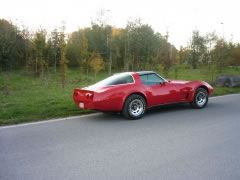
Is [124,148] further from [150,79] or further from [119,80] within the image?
[150,79]

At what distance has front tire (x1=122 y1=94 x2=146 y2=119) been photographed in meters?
9.09

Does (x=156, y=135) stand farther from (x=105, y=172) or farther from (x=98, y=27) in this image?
(x=98, y=27)

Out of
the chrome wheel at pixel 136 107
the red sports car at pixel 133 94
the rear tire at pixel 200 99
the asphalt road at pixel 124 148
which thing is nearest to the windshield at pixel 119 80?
the red sports car at pixel 133 94

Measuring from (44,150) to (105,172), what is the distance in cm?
169

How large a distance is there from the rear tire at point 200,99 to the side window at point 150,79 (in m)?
1.39

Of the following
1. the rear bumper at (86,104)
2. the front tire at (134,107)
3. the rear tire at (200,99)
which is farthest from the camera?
the rear tire at (200,99)

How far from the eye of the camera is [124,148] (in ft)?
20.2

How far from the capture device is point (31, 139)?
6.98 metres

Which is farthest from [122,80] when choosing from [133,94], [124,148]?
[124,148]

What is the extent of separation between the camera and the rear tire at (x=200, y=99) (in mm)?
10657

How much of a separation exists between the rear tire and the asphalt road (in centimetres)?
127

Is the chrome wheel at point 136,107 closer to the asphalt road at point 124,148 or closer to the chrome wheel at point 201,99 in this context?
the asphalt road at point 124,148

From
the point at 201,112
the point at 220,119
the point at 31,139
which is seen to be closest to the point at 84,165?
the point at 31,139

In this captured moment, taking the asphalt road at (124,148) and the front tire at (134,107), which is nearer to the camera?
the asphalt road at (124,148)
